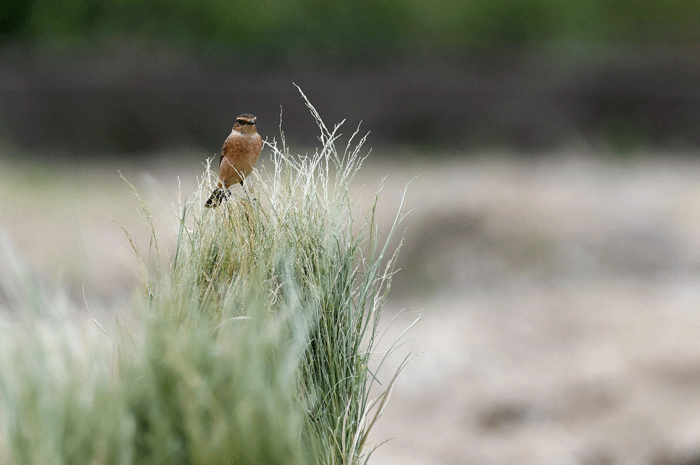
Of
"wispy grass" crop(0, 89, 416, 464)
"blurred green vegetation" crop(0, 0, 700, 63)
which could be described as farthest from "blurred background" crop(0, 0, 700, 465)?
"wispy grass" crop(0, 89, 416, 464)

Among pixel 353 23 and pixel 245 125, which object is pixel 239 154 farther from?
pixel 353 23

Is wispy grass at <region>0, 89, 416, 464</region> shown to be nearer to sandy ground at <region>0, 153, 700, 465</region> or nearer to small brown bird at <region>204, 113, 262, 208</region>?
small brown bird at <region>204, 113, 262, 208</region>

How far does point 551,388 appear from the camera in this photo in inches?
175

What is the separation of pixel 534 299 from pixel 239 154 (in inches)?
177

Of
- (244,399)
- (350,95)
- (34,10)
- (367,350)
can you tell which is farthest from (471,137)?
(244,399)

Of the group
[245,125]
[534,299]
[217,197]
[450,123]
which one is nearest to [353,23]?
[450,123]

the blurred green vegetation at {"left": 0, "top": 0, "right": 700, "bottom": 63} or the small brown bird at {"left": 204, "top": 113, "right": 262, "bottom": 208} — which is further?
the blurred green vegetation at {"left": 0, "top": 0, "right": 700, "bottom": 63}

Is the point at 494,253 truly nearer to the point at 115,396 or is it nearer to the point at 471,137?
the point at 471,137

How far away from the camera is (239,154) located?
194cm

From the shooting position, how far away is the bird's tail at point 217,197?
6.28 feet

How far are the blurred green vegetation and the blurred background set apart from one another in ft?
0.09

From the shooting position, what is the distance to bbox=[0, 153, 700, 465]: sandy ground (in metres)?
3.91

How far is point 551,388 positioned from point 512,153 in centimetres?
465

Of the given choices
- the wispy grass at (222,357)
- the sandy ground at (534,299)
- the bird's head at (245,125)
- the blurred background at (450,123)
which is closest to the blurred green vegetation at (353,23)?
the blurred background at (450,123)
